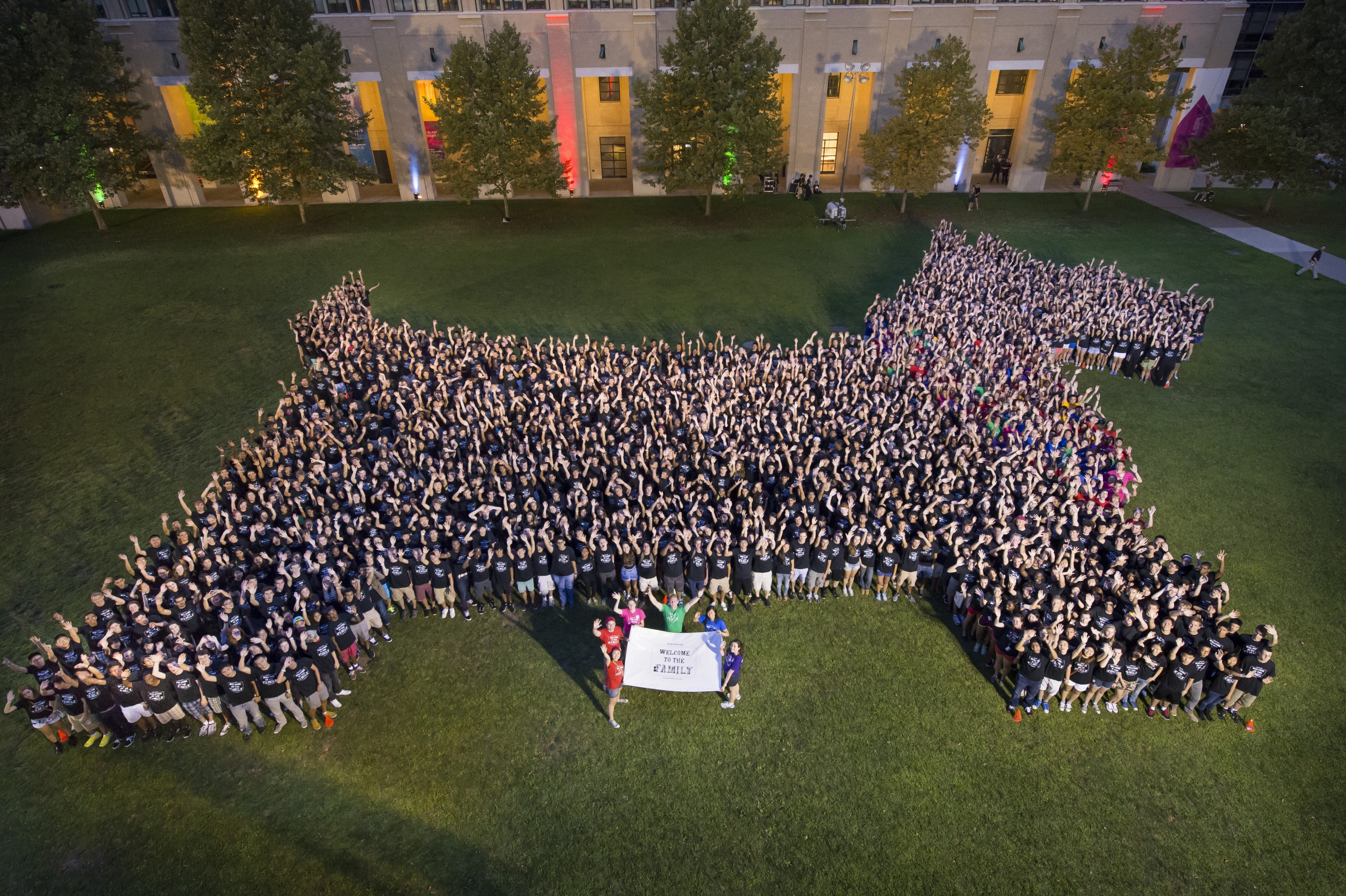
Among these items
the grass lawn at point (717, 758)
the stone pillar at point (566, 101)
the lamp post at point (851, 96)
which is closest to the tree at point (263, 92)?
the stone pillar at point (566, 101)

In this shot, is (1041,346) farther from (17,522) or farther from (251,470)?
(17,522)

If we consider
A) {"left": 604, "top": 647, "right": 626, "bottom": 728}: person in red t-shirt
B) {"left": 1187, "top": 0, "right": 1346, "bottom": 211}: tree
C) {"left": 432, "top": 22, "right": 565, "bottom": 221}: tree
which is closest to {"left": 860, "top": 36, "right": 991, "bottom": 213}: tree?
{"left": 1187, "top": 0, "right": 1346, "bottom": 211}: tree

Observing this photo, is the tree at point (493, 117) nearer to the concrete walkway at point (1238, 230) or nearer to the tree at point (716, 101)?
the tree at point (716, 101)

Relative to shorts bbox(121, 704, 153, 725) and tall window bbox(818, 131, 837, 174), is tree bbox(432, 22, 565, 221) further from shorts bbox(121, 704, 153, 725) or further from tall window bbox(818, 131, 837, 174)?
shorts bbox(121, 704, 153, 725)

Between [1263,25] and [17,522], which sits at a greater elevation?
[1263,25]

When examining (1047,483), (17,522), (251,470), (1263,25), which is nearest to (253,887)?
(251,470)

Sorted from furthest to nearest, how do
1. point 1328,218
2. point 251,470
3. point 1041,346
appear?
point 1328,218
point 1041,346
point 251,470
